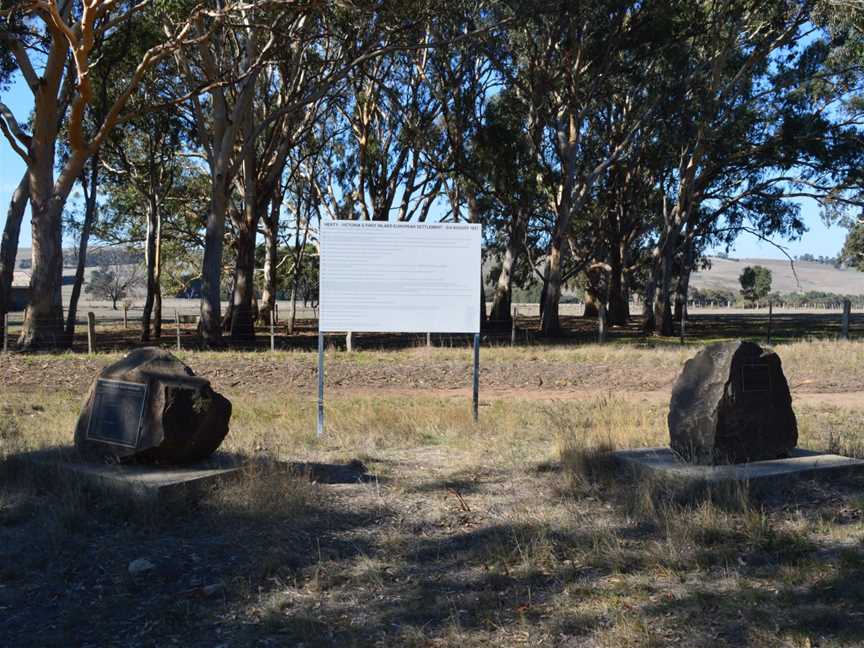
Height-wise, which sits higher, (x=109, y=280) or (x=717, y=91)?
(x=717, y=91)

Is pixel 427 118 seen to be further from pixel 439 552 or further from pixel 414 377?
pixel 439 552

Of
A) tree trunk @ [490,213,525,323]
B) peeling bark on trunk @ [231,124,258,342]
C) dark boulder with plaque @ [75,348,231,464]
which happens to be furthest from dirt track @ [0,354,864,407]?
tree trunk @ [490,213,525,323]

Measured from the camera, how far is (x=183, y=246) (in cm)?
4366

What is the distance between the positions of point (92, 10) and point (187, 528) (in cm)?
1441

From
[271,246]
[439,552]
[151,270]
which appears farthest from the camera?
[271,246]

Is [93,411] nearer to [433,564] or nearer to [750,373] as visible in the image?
[433,564]

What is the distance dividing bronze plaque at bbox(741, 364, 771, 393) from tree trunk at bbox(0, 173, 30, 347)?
791 inches

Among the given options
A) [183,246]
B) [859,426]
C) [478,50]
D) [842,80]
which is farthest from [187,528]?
[183,246]

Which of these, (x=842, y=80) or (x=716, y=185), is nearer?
(x=842, y=80)

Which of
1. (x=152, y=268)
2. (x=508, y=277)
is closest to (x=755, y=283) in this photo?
(x=508, y=277)

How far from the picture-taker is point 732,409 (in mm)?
7355

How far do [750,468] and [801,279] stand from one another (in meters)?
168

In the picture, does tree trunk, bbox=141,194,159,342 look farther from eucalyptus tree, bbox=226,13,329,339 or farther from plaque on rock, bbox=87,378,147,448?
plaque on rock, bbox=87,378,147,448

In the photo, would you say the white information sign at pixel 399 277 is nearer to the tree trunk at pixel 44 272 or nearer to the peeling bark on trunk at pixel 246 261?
the tree trunk at pixel 44 272
